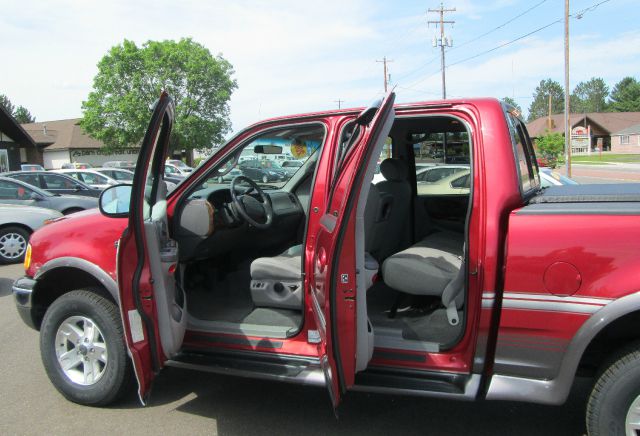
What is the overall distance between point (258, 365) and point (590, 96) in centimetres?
14315

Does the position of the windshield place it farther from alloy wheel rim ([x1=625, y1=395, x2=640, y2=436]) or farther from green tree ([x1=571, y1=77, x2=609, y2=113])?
green tree ([x1=571, y1=77, x2=609, y2=113])

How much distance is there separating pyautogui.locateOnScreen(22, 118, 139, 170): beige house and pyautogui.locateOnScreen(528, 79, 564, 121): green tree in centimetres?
10606

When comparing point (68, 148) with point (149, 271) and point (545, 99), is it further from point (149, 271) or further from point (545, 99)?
point (545, 99)

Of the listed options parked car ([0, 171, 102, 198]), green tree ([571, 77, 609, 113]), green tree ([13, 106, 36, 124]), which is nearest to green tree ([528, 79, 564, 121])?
green tree ([571, 77, 609, 113])

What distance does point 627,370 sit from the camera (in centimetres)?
247

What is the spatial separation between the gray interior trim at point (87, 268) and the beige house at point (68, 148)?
146ft

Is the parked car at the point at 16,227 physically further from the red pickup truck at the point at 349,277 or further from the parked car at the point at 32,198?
the red pickup truck at the point at 349,277

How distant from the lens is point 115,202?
3604mm

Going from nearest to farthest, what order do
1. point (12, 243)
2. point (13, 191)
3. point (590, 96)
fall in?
point (12, 243) → point (13, 191) → point (590, 96)

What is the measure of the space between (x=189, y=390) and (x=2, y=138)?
34.9m

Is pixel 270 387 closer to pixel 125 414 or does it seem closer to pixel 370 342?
pixel 125 414

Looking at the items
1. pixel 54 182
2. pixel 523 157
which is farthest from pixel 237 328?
pixel 54 182

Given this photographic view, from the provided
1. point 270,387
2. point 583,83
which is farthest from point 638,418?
point 583,83

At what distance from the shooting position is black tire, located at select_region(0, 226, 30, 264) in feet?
29.4
